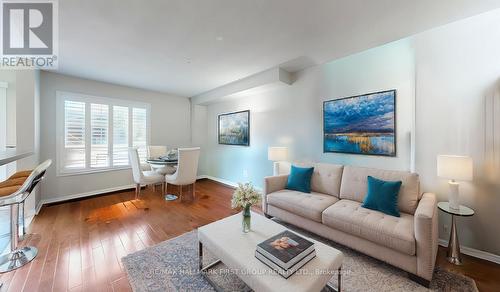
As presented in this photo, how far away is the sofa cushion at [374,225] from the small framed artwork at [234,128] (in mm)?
2793

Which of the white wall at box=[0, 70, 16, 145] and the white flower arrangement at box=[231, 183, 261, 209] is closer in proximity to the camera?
the white flower arrangement at box=[231, 183, 261, 209]

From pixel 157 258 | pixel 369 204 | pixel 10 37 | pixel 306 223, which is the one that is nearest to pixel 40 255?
pixel 157 258

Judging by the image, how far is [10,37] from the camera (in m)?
2.22

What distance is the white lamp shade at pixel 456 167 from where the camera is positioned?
1.80 metres

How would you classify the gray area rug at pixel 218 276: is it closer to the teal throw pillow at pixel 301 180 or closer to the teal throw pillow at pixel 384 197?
the teal throw pillow at pixel 384 197

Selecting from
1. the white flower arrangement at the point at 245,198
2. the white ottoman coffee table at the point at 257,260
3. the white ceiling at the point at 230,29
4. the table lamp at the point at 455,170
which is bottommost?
the white ottoman coffee table at the point at 257,260

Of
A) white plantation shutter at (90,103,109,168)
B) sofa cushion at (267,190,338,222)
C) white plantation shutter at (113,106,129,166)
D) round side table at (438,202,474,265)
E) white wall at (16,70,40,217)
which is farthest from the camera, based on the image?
white plantation shutter at (113,106,129,166)

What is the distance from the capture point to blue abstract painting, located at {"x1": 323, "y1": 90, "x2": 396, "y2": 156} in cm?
255

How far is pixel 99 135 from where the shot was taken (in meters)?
4.08

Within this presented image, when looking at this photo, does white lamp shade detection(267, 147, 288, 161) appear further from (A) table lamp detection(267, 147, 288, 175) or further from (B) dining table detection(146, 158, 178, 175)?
(B) dining table detection(146, 158, 178, 175)

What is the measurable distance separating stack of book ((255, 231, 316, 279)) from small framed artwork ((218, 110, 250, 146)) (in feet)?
10.7

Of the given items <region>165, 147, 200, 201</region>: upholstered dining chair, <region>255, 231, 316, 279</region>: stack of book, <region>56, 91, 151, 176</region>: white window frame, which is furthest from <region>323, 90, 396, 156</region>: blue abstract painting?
<region>56, 91, 151, 176</region>: white window frame

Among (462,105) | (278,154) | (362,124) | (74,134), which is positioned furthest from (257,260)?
(74,134)

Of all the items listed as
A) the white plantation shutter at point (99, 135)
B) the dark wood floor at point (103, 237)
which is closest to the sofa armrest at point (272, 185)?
the dark wood floor at point (103, 237)
